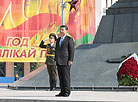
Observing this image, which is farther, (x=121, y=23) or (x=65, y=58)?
(x=121, y=23)

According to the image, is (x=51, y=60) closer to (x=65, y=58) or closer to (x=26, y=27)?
(x=65, y=58)

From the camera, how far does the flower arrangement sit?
48.5ft

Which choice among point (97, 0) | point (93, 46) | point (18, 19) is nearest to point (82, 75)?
point (93, 46)

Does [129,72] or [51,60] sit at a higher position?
[51,60]

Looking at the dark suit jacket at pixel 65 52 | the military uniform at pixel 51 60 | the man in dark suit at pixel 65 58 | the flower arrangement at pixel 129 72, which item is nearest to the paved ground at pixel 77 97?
the man in dark suit at pixel 65 58

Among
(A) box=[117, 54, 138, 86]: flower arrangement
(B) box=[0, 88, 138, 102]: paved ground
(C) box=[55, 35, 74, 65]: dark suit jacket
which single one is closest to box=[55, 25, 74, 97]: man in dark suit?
(C) box=[55, 35, 74, 65]: dark suit jacket

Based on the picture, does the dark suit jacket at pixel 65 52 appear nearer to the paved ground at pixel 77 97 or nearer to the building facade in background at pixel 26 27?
the paved ground at pixel 77 97

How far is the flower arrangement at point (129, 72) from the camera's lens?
14.8 metres

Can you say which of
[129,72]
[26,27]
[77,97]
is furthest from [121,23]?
[26,27]

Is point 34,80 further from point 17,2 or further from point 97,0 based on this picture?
point 97,0

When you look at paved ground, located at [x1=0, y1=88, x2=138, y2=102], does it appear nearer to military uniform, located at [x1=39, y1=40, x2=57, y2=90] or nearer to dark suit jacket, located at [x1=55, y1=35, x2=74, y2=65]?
dark suit jacket, located at [x1=55, y1=35, x2=74, y2=65]

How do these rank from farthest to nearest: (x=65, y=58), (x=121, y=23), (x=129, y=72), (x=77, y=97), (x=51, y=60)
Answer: (x=121, y=23)
(x=51, y=60)
(x=129, y=72)
(x=65, y=58)
(x=77, y=97)

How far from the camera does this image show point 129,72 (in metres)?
14.9

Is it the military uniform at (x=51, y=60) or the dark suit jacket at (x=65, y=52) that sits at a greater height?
the dark suit jacket at (x=65, y=52)
